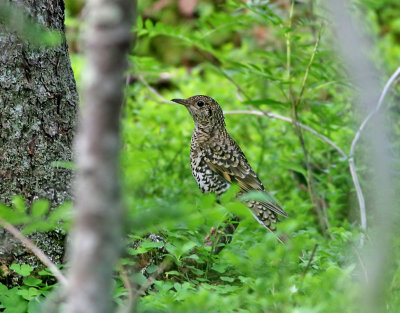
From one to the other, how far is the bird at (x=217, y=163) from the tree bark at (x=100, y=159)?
2958mm

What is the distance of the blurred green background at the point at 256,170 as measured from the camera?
7.78 feet

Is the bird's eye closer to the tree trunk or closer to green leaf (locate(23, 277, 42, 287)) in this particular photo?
the tree trunk

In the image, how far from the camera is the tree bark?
1470 millimetres

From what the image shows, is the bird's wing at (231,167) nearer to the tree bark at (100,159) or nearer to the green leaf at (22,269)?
the green leaf at (22,269)

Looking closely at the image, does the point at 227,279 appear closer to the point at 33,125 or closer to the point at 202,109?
the point at 33,125

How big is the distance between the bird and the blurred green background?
0.13m

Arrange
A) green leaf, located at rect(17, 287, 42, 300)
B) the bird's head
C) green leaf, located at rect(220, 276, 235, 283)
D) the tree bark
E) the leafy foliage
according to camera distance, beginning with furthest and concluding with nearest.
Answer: the bird's head
green leaf, located at rect(220, 276, 235, 283)
green leaf, located at rect(17, 287, 42, 300)
the leafy foliage
the tree bark

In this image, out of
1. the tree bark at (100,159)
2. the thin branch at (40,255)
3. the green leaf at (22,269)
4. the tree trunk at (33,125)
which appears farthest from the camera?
the tree trunk at (33,125)

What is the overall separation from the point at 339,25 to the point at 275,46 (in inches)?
291

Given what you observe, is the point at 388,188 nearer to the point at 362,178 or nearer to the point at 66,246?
the point at 66,246

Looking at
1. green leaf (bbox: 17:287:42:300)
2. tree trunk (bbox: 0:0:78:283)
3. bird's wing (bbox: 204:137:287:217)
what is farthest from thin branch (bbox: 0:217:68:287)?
bird's wing (bbox: 204:137:287:217)

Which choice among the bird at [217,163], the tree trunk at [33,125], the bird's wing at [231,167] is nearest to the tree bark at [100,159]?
the tree trunk at [33,125]

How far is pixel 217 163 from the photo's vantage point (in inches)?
185

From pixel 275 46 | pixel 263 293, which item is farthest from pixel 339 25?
pixel 275 46
